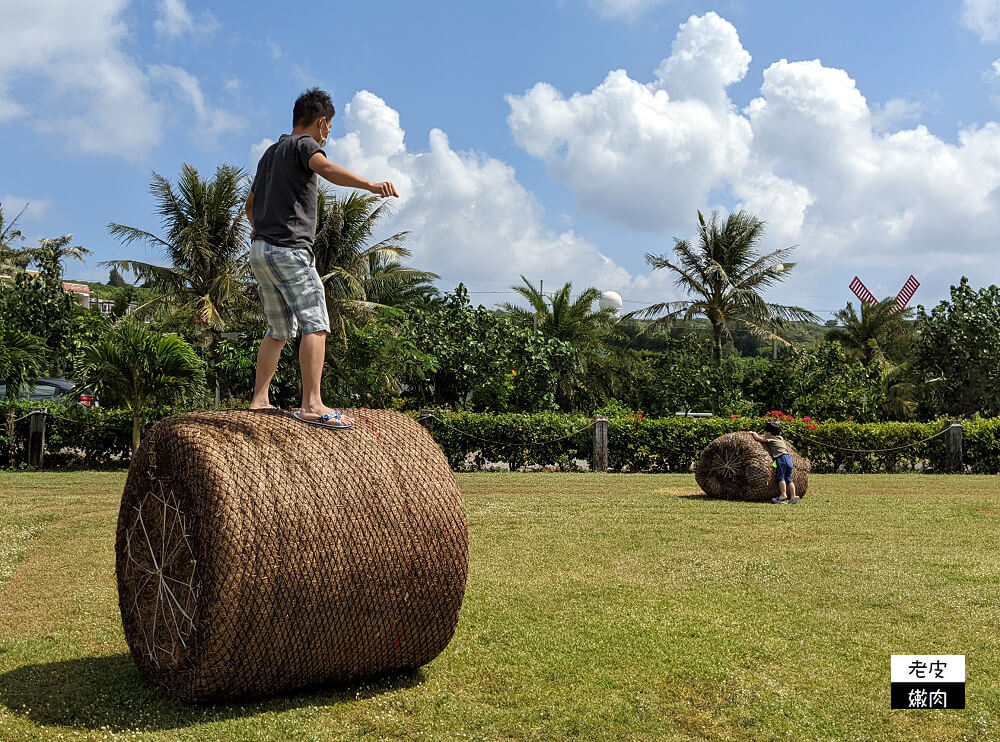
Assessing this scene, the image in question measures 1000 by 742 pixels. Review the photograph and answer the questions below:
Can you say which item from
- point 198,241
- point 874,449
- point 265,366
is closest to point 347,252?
point 198,241

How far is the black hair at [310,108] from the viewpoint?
19.4 feet

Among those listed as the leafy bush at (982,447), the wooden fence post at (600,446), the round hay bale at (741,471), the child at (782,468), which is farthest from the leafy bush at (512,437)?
the leafy bush at (982,447)

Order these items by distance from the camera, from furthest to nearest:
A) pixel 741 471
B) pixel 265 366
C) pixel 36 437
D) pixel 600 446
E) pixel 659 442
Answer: pixel 659 442
pixel 600 446
pixel 36 437
pixel 741 471
pixel 265 366

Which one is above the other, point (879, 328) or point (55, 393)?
point (879, 328)

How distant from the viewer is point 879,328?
48.0 m

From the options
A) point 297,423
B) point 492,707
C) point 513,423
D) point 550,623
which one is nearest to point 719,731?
point 492,707

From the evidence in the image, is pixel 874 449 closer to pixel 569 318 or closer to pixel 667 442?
pixel 667 442

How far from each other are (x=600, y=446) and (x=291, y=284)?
1611 cm

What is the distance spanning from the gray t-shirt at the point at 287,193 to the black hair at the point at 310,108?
0.15 metres

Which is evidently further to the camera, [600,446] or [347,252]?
[347,252]

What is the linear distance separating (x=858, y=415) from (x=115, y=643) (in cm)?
2294

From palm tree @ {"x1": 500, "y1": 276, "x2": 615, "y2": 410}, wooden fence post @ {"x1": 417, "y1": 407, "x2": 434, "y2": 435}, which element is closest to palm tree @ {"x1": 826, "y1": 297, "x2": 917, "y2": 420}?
palm tree @ {"x1": 500, "y1": 276, "x2": 615, "y2": 410}

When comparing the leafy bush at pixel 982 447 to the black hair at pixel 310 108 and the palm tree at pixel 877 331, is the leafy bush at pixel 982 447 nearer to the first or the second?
the black hair at pixel 310 108

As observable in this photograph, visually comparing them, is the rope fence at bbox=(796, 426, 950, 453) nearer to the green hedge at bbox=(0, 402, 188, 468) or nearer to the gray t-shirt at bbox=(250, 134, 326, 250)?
the green hedge at bbox=(0, 402, 188, 468)
